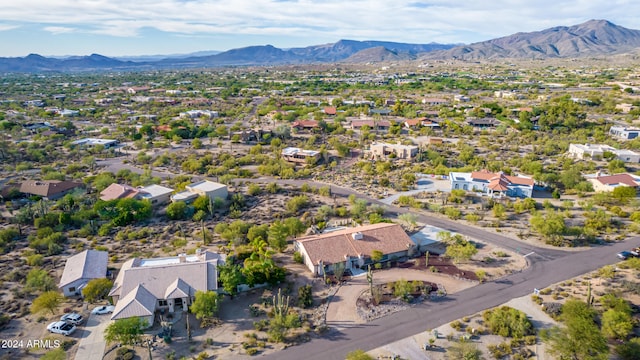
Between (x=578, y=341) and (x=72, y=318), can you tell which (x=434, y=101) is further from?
(x=72, y=318)

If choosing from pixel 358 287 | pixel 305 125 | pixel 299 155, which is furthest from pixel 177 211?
Result: pixel 305 125

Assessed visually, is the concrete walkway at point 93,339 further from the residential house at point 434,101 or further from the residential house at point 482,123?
the residential house at point 434,101


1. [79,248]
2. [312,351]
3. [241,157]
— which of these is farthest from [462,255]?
[241,157]

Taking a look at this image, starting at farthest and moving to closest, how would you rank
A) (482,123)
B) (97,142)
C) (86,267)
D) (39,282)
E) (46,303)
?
(482,123)
(97,142)
(86,267)
(39,282)
(46,303)

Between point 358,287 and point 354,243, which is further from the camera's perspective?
point 354,243

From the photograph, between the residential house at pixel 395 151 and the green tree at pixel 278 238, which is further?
the residential house at pixel 395 151

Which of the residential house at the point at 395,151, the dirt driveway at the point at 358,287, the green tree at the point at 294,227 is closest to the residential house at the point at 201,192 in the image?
the green tree at the point at 294,227
